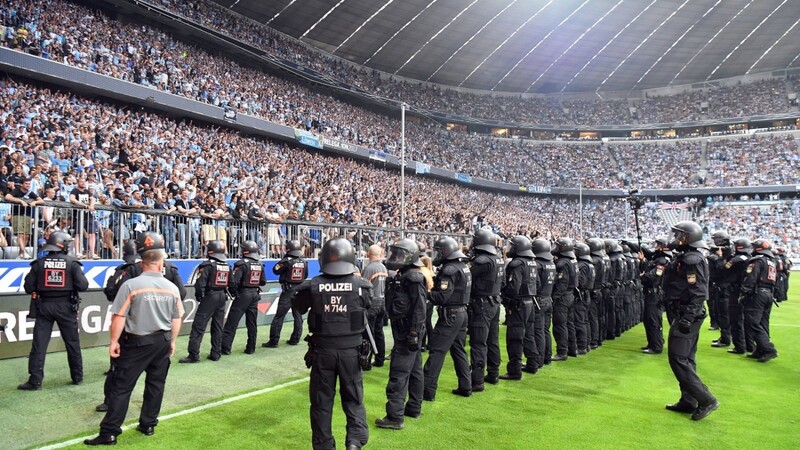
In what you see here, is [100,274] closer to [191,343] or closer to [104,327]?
[104,327]

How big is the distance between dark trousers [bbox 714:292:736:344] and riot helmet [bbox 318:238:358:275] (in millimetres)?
10331

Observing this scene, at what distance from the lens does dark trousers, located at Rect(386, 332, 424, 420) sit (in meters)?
6.21

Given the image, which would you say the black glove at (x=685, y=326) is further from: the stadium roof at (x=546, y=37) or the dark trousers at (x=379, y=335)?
the stadium roof at (x=546, y=37)

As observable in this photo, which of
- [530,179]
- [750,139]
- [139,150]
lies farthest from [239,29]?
[750,139]

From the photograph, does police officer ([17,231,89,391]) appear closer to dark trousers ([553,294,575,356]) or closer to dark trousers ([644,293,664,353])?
dark trousers ([553,294,575,356])

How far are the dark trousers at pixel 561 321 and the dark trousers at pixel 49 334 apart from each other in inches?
313

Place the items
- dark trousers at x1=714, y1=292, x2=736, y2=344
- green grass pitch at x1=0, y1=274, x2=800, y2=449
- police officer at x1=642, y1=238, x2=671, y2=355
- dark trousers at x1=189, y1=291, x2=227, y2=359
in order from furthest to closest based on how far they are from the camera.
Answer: dark trousers at x1=714, y1=292, x2=736, y2=344, police officer at x1=642, y1=238, x2=671, y2=355, dark trousers at x1=189, y1=291, x2=227, y2=359, green grass pitch at x1=0, y1=274, x2=800, y2=449

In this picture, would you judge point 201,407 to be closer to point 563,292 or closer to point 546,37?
point 563,292

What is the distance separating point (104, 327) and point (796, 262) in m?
49.9

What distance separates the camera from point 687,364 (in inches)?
263

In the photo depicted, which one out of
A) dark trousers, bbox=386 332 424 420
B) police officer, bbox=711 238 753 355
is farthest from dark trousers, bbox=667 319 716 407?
police officer, bbox=711 238 753 355

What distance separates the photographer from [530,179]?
53969mm

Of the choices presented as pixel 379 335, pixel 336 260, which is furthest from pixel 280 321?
pixel 336 260

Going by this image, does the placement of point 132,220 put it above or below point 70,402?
above
